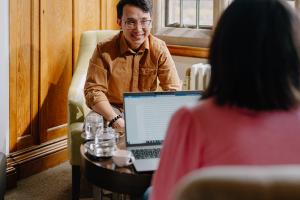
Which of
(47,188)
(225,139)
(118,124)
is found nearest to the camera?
(225,139)

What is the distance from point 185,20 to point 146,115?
2.08m

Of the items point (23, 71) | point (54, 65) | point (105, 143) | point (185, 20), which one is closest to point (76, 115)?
point (23, 71)

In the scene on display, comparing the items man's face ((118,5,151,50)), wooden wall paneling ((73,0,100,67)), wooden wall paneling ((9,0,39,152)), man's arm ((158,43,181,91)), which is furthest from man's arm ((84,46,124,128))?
wooden wall paneling ((73,0,100,67))

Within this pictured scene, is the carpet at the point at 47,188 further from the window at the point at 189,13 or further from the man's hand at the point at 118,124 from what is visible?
the window at the point at 189,13

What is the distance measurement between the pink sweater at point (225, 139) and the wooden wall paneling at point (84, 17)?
7.67 ft

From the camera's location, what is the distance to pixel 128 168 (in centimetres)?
165

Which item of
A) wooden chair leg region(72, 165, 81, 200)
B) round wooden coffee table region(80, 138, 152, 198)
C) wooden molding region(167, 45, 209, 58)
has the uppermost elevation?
wooden molding region(167, 45, 209, 58)

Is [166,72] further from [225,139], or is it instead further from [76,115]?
[225,139]

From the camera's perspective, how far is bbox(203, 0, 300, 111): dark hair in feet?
3.36

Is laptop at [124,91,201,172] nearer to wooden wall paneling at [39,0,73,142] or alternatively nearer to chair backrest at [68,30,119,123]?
chair backrest at [68,30,119,123]

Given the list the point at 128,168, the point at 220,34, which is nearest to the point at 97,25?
the point at 128,168

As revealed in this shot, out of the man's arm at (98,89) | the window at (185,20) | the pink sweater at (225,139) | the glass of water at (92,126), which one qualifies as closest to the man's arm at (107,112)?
the man's arm at (98,89)

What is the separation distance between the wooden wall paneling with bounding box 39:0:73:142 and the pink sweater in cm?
211

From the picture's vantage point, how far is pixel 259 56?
1.02m
